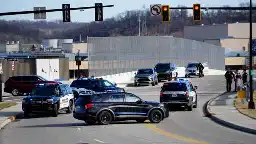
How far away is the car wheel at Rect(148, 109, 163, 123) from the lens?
2701 centimetres

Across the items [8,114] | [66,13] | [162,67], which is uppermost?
[66,13]

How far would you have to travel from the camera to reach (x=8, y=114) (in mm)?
33844

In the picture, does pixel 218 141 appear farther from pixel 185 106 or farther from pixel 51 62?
pixel 51 62

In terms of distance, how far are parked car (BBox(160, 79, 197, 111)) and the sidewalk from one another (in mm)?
8619

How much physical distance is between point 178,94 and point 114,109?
8697mm

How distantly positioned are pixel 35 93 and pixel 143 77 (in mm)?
31527

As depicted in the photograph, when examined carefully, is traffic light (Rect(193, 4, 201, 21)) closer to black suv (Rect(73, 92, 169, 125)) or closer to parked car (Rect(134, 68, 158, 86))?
black suv (Rect(73, 92, 169, 125))

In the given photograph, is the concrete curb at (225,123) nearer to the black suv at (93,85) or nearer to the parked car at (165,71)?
the black suv at (93,85)

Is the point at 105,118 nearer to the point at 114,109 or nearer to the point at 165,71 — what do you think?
the point at 114,109

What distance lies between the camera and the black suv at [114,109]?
1041 inches

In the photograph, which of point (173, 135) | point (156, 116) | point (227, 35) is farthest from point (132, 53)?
point (227, 35)

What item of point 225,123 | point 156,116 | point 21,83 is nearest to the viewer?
point 225,123

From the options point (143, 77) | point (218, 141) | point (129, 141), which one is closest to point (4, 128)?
point (129, 141)

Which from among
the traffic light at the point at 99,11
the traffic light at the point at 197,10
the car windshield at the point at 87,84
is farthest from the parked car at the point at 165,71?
the traffic light at the point at 197,10
